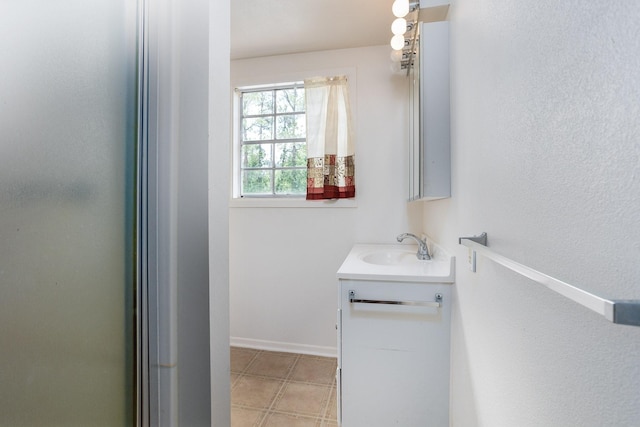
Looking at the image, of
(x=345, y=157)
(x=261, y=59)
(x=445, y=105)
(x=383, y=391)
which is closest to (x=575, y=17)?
(x=445, y=105)

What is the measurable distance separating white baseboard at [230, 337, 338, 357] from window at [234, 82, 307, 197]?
124 cm

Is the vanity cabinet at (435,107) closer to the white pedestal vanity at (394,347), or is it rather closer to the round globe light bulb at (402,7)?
the round globe light bulb at (402,7)

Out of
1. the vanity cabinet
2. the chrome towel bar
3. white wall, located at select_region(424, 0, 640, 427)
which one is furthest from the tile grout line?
the chrome towel bar

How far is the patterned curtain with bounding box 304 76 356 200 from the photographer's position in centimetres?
225

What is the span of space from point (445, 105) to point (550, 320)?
1069mm

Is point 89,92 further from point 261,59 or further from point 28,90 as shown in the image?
point 261,59

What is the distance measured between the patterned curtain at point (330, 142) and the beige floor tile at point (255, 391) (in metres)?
1.34

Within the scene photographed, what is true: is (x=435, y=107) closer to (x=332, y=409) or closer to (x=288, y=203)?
(x=288, y=203)

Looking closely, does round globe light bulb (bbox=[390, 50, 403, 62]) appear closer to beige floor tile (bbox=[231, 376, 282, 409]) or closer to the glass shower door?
the glass shower door

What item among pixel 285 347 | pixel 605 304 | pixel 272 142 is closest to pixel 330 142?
pixel 272 142

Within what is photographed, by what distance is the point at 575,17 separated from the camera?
0.44 metres

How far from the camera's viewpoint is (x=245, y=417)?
5.32 ft

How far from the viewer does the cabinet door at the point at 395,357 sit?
1.30 m

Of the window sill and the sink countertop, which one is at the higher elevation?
the window sill
